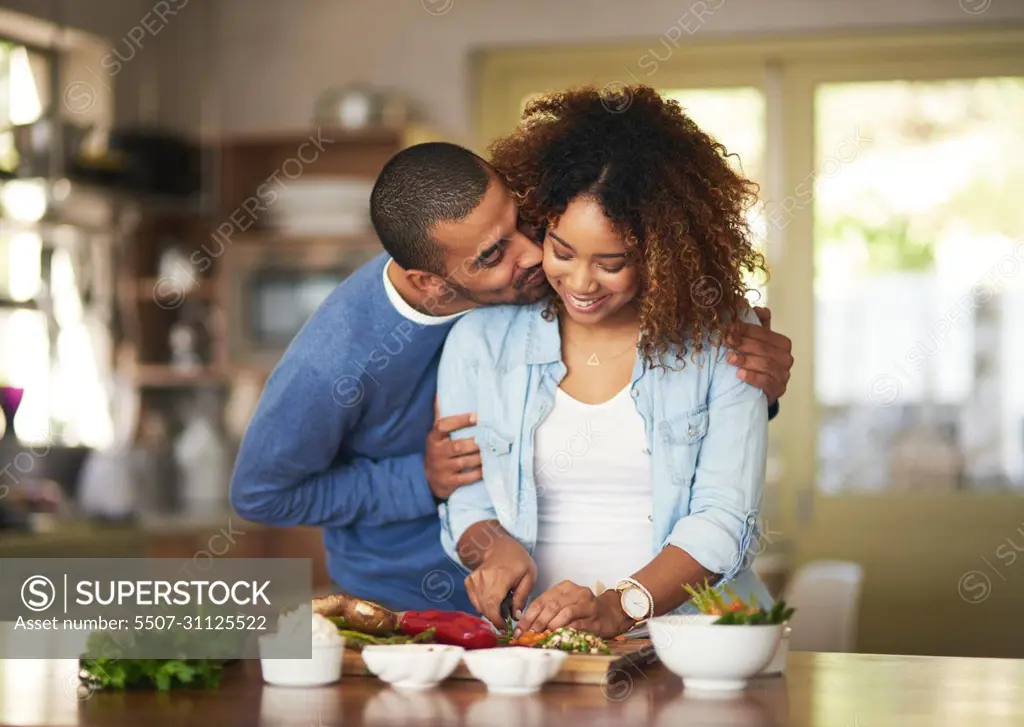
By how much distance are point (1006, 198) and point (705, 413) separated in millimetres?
3437

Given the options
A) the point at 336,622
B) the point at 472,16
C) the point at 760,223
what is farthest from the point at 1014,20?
the point at 336,622

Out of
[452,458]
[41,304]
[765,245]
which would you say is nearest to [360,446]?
[452,458]

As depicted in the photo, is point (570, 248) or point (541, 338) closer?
point (570, 248)

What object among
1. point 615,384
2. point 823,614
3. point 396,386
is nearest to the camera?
point 615,384

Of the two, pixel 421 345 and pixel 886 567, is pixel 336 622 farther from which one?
pixel 886 567

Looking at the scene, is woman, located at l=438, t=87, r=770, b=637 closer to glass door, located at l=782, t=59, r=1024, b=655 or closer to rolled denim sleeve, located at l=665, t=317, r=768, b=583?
rolled denim sleeve, located at l=665, t=317, r=768, b=583

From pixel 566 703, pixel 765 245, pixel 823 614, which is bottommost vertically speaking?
pixel 823 614

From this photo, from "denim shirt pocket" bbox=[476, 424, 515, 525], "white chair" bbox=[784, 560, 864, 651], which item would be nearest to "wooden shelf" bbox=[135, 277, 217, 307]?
"white chair" bbox=[784, 560, 864, 651]

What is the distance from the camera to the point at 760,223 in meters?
4.94

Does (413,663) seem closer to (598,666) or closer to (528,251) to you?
(598,666)

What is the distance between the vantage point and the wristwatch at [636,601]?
1724 mm

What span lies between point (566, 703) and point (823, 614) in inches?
80.2

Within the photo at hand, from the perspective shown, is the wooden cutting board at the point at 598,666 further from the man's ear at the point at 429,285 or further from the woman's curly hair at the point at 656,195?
the man's ear at the point at 429,285

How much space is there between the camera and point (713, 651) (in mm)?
1478
